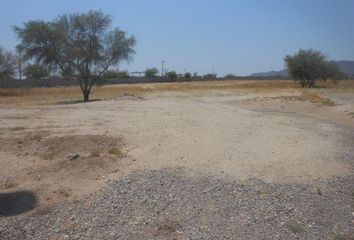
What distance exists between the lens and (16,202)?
30.7ft

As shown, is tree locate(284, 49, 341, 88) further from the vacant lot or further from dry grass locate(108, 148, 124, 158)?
dry grass locate(108, 148, 124, 158)

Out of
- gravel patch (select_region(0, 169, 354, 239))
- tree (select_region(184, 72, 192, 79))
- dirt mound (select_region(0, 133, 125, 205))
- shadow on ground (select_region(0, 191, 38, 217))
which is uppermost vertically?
dirt mound (select_region(0, 133, 125, 205))

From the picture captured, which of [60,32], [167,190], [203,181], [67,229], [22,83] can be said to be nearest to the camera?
[67,229]

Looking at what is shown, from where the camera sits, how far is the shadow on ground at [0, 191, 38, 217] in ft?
29.4

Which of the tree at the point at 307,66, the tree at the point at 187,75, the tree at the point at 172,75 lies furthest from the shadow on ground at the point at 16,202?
the tree at the point at 187,75

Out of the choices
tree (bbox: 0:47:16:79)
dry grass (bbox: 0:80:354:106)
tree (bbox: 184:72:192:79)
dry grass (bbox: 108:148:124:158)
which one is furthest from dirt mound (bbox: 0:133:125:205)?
tree (bbox: 184:72:192:79)

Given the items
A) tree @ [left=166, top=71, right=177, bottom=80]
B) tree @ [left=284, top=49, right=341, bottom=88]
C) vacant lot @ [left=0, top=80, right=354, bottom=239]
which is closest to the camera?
vacant lot @ [left=0, top=80, right=354, bottom=239]

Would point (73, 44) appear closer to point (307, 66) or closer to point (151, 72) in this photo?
point (307, 66)

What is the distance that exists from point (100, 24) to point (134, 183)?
3215 cm

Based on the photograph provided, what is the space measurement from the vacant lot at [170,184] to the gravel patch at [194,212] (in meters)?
0.02

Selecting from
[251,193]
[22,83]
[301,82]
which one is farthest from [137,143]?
[301,82]

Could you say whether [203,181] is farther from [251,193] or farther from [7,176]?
[7,176]

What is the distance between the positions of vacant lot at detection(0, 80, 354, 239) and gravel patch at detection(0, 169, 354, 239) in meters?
0.02

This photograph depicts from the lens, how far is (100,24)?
134ft
